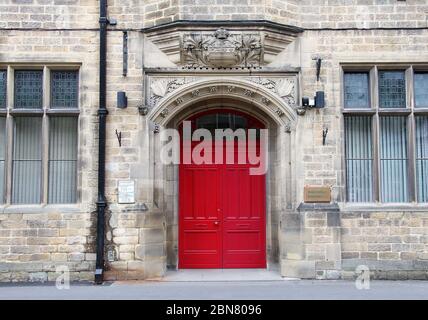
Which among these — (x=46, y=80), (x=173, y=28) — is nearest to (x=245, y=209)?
(x=173, y=28)

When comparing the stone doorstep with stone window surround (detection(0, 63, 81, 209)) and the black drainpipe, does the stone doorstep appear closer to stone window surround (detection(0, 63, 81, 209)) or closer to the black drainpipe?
the black drainpipe

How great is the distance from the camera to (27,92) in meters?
8.70

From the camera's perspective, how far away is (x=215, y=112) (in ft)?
31.0

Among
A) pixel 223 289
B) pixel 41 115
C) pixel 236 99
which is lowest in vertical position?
pixel 223 289

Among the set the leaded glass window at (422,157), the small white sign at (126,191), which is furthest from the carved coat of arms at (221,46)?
the leaded glass window at (422,157)

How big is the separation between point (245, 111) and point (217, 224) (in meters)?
2.24

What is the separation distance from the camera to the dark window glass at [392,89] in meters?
8.81

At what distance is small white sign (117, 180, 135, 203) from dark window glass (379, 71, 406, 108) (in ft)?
15.6

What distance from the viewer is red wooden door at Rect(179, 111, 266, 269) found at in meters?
9.27

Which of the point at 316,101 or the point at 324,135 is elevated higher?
the point at 316,101

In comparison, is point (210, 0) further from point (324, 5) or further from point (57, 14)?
point (57, 14)

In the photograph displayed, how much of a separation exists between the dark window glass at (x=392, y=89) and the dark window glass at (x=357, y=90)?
0.87ft

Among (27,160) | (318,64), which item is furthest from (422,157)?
(27,160)

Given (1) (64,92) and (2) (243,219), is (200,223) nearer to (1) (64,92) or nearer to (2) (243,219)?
(2) (243,219)
